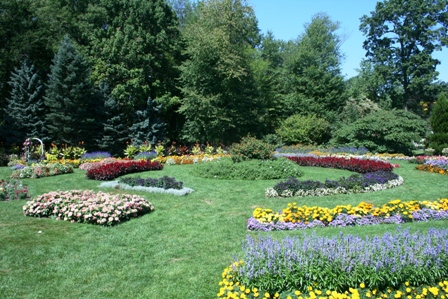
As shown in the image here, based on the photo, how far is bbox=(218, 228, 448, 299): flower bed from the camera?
4164 mm

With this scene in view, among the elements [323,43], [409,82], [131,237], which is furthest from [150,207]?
[409,82]

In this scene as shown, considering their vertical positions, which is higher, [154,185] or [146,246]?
[154,185]

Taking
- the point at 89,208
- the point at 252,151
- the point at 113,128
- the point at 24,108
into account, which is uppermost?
the point at 24,108

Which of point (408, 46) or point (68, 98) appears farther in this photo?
point (408, 46)

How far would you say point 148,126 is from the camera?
25328 millimetres

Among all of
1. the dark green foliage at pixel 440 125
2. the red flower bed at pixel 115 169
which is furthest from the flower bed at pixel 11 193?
the dark green foliage at pixel 440 125

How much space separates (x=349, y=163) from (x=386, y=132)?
7828mm

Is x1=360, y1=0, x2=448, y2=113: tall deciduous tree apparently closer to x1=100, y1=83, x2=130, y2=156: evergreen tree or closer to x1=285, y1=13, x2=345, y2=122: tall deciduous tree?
x1=285, y1=13, x2=345, y2=122: tall deciduous tree

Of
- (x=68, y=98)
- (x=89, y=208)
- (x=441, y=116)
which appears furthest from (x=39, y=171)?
(x=441, y=116)

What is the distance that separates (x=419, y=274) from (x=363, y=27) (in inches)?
1382

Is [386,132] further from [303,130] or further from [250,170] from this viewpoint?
[250,170]

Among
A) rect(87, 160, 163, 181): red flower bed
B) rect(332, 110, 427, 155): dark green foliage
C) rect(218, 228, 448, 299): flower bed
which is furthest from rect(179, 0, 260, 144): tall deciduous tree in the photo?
rect(218, 228, 448, 299): flower bed

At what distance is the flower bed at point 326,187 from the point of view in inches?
370

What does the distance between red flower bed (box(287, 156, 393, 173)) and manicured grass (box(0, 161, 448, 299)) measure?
9.26ft
